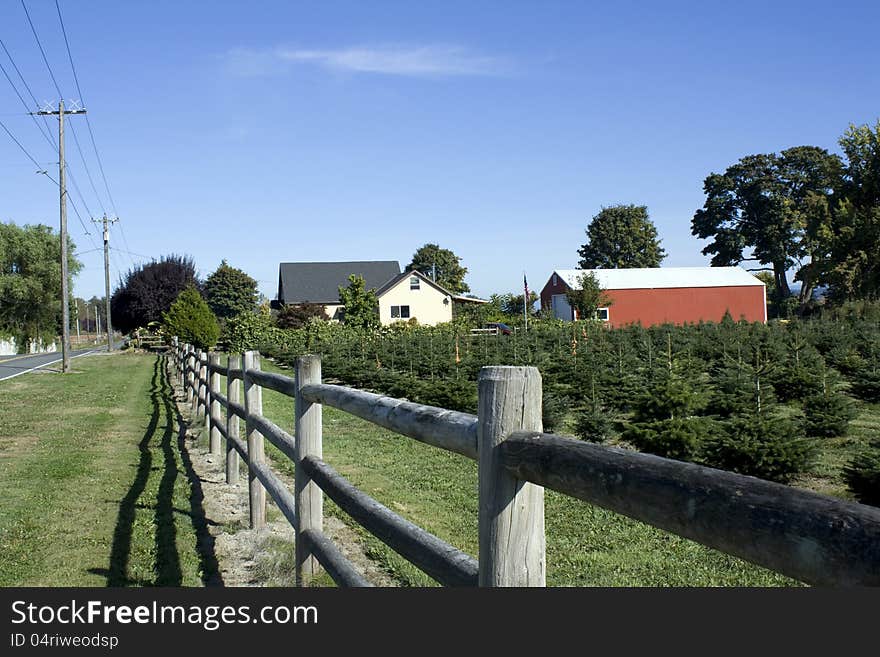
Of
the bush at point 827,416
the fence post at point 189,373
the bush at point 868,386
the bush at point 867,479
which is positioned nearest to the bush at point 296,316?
the fence post at point 189,373

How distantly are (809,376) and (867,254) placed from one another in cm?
3568

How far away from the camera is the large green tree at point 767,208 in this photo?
259ft

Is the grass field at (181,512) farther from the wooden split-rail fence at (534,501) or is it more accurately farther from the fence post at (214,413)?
the wooden split-rail fence at (534,501)

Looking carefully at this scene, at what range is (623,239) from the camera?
92375 millimetres

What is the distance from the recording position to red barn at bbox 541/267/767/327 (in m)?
56.1

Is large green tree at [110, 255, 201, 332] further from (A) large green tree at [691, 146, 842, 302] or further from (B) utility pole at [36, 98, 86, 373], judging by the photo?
(A) large green tree at [691, 146, 842, 302]

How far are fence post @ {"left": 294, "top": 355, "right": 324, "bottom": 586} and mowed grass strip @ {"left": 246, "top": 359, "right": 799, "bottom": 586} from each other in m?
1.05

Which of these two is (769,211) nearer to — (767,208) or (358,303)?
(767,208)

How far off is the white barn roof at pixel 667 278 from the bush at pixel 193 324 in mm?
26130

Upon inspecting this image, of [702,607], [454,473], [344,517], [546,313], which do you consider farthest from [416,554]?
[546,313]

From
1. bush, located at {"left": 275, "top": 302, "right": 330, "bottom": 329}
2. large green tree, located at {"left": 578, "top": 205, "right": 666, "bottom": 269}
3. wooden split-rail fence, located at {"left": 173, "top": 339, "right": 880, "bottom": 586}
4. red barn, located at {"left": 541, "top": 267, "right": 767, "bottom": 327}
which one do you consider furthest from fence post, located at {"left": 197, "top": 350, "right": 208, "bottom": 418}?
large green tree, located at {"left": 578, "top": 205, "right": 666, "bottom": 269}

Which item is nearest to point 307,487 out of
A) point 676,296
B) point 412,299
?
point 676,296

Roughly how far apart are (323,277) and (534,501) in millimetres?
69893

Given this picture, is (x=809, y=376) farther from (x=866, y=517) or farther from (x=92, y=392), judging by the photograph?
(x=92, y=392)
